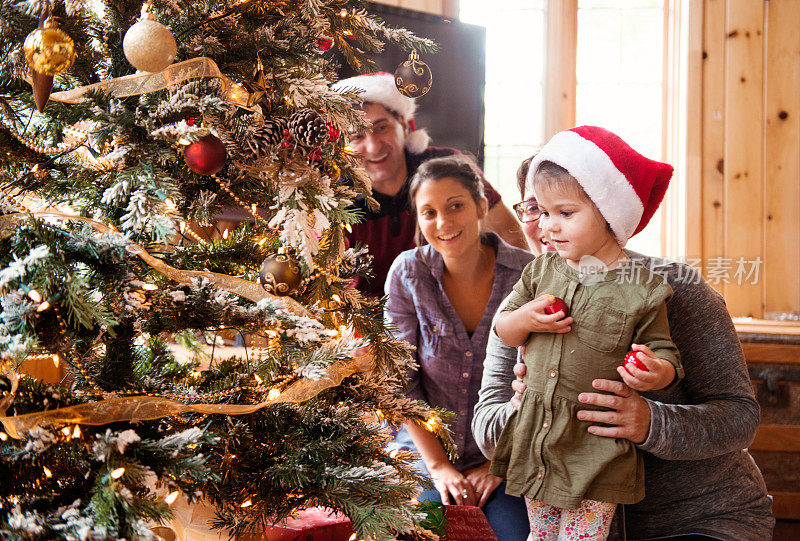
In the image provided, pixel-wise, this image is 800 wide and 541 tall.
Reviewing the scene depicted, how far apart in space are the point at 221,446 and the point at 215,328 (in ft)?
0.61

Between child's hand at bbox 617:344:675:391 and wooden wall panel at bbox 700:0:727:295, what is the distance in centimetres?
206

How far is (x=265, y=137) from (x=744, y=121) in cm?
267

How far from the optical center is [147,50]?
0.83 m

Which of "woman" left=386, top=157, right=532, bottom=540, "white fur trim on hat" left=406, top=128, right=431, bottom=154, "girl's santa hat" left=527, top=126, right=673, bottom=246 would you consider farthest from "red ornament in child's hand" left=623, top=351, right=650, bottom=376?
"white fur trim on hat" left=406, top=128, right=431, bottom=154

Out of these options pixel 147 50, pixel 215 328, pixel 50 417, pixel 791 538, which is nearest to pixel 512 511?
pixel 215 328

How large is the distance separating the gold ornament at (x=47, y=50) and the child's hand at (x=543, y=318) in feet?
2.83

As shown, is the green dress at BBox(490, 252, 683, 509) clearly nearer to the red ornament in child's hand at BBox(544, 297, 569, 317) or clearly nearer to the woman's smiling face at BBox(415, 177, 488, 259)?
the red ornament in child's hand at BBox(544, 297, 569, 317)

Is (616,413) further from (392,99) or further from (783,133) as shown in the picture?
(783,133)

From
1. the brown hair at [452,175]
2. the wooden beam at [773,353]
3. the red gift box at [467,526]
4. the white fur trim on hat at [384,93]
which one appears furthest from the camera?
the wooden beam at [773,353]

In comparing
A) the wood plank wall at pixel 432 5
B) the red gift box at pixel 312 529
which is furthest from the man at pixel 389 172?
the red gift box at pixel 312 529

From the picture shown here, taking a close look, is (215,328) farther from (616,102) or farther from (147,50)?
(616,102)

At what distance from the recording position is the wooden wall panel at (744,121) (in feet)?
9.49

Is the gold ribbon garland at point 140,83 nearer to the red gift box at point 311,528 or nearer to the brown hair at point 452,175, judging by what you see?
the red gift box at point 311,528

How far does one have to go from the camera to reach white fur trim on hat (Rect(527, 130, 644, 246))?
1183mm
